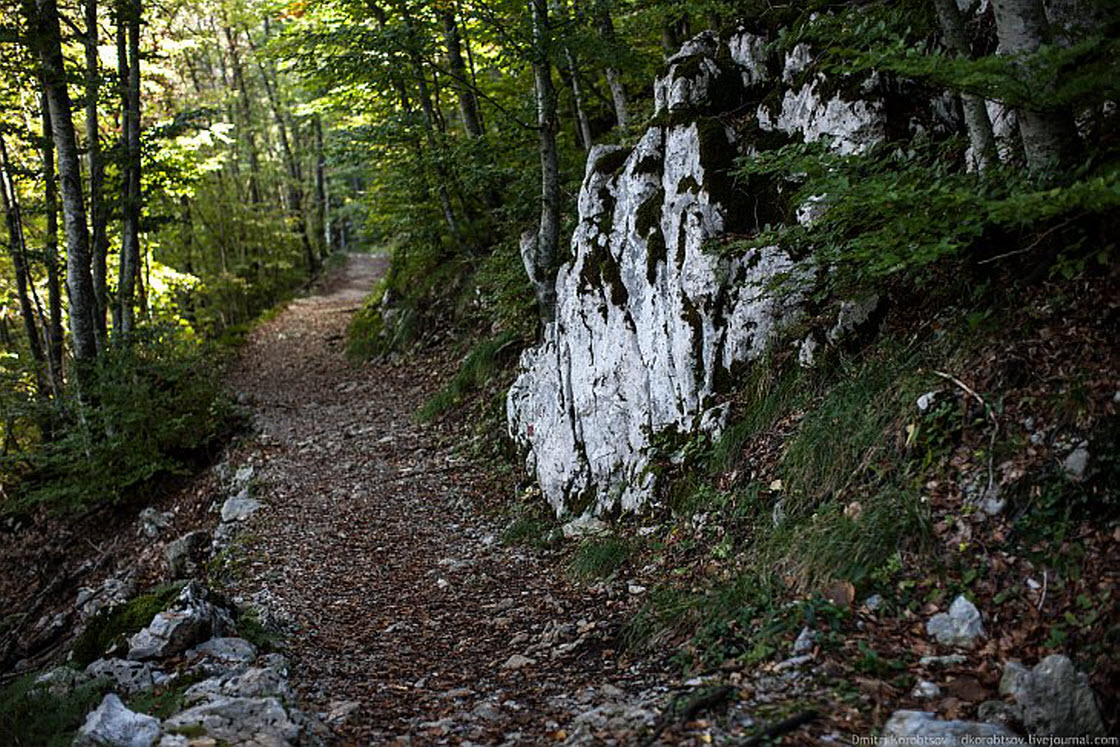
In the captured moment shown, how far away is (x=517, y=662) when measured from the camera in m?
4.95

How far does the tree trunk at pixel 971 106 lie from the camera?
432 cm

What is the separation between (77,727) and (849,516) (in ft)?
15.0

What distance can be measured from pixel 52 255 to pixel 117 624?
24.6 ft

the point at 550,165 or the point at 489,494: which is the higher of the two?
the point at 550,165

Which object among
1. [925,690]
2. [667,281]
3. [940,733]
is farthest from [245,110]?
[940,733]

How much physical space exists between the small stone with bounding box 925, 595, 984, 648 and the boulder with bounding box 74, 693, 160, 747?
155 inches

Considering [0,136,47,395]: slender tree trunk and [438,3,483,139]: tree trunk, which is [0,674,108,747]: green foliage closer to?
Answer: [0,136,47,395]: slender tree trunk

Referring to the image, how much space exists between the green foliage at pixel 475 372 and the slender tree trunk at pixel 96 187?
16.8 feet

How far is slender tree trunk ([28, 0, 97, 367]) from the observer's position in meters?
9.88

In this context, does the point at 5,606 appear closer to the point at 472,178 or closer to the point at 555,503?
the point at 555,503

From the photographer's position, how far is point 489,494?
8.80m

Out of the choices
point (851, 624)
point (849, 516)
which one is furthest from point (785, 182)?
point (851, 624)

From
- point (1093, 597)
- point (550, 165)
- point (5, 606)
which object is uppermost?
point (550, 165)

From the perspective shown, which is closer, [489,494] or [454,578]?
[454,578]
